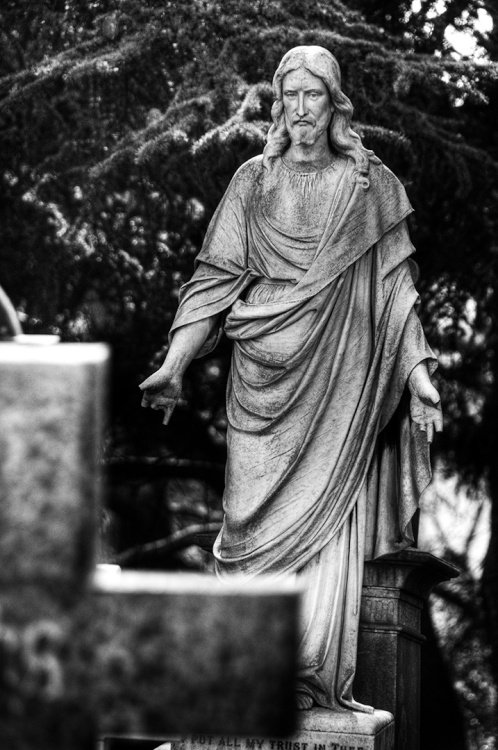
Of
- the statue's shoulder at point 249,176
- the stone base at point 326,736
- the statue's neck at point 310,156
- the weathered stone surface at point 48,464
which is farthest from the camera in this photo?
the statue's shoulder at point 249,176

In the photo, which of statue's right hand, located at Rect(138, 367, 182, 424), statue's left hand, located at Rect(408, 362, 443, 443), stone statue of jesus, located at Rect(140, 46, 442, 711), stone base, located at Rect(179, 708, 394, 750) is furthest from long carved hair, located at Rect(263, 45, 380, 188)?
stone base, located at Rect(179, 708, 394, 750)

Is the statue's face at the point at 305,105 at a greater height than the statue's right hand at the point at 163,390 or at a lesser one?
greater

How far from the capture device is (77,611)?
2.54 meters

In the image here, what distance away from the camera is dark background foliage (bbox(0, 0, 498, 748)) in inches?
411

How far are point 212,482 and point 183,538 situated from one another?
710 mm

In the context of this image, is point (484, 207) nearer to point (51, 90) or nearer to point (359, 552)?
point (51, 90)

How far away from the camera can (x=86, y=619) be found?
2.55 m

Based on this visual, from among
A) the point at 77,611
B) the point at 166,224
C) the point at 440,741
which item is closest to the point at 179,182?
the point at 166,224

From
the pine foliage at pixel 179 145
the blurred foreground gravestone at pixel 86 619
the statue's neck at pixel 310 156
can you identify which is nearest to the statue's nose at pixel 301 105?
the statue's neck at pixel 310 156

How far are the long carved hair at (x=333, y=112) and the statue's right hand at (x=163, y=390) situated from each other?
100cm

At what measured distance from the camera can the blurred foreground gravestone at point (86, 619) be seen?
2.50 m

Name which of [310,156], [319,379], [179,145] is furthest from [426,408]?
[179,145]

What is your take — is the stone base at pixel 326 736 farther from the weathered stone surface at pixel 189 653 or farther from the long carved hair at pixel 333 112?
the weathered stone surface at pixel 189 653

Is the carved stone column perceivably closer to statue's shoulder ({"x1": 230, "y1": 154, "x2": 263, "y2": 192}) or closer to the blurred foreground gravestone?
statue's shoulder ({"x1": 230, "y1": 154, "x2": 263, "y2": 192})
